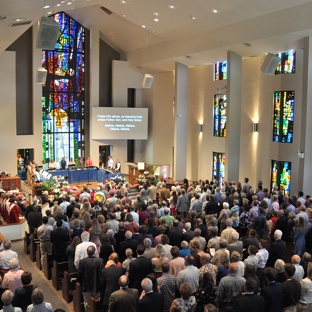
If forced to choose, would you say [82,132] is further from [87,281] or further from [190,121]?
[87,281]

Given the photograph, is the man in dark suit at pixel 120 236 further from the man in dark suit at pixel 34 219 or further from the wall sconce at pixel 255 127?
the wall sconce at pixel 255 127

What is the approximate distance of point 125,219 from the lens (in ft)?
28.0

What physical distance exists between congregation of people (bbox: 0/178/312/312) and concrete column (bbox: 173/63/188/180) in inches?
323

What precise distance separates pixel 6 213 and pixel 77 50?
11.9 m

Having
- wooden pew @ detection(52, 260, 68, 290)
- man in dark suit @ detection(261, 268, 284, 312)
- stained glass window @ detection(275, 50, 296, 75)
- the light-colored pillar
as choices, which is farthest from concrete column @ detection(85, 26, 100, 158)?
man in dark suit @ detection(261, 268, 284, 312)

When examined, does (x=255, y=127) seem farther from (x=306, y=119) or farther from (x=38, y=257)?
(x=38, y=257)

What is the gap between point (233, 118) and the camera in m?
15.5

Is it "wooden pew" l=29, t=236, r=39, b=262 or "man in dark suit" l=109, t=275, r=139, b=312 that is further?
"wooden pew" l=29, t=236, r=39, b=262

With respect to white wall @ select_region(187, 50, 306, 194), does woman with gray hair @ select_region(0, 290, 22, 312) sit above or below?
below

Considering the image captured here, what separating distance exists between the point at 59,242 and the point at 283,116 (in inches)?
405

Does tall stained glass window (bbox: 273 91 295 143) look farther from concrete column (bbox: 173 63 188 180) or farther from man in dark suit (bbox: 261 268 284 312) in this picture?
man in dark suit (bbox: 261 268 284 312)

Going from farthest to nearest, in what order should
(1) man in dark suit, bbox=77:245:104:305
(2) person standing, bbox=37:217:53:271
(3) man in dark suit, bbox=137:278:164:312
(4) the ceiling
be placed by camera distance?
(4) the ceiling → (2) person standing, bbox=37:217:53:271 → (1) man in dark suit, bbox=77:245:104:305 → (3) man in dark suit, bbox=137:278:164:312

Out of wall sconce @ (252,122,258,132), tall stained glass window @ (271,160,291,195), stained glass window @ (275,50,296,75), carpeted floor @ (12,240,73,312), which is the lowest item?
carpeted floor @ (12,240,73,312)

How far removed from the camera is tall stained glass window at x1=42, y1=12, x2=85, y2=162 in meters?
20.3
